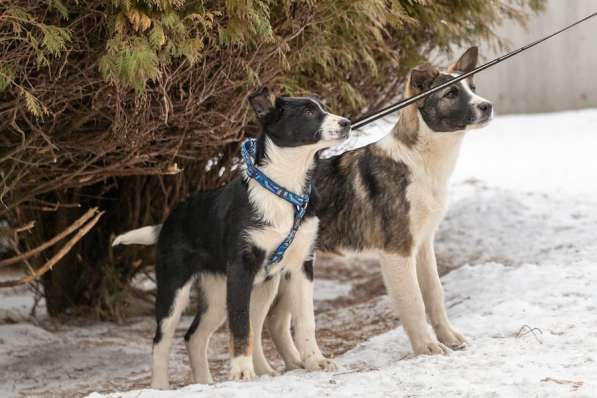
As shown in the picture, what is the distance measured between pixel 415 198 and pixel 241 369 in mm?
1301

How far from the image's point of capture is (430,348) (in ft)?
16.8

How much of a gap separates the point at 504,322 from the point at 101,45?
8.48ft

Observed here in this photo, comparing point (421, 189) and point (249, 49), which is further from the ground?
point (249, 49)

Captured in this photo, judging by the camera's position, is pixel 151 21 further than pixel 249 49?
No

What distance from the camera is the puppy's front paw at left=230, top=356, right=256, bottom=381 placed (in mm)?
A: 4660

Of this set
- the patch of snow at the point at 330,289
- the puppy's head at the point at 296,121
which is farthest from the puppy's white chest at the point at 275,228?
the patch of snow at the point at 330,289

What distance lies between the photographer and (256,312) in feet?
16.8

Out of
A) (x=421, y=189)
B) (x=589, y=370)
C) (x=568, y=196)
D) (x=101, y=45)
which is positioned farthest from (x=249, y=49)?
(x=568, y=196)

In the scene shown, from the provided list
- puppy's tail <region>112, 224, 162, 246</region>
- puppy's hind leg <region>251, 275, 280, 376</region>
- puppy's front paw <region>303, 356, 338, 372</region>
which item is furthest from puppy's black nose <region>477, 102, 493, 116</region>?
puppy's tail <region>112, 224, 162, 246</region>

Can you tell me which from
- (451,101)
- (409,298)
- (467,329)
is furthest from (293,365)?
(451,101)

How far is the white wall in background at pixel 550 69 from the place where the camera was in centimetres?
1448

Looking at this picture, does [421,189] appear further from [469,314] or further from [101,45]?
[101,45]

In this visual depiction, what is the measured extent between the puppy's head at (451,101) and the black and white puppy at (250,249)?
71 cm

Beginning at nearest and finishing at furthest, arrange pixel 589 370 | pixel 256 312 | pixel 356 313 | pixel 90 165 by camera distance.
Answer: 1. pixel 589 370
2. pixel 256 312
3. pixel 90 165
4. pixel 356 313
